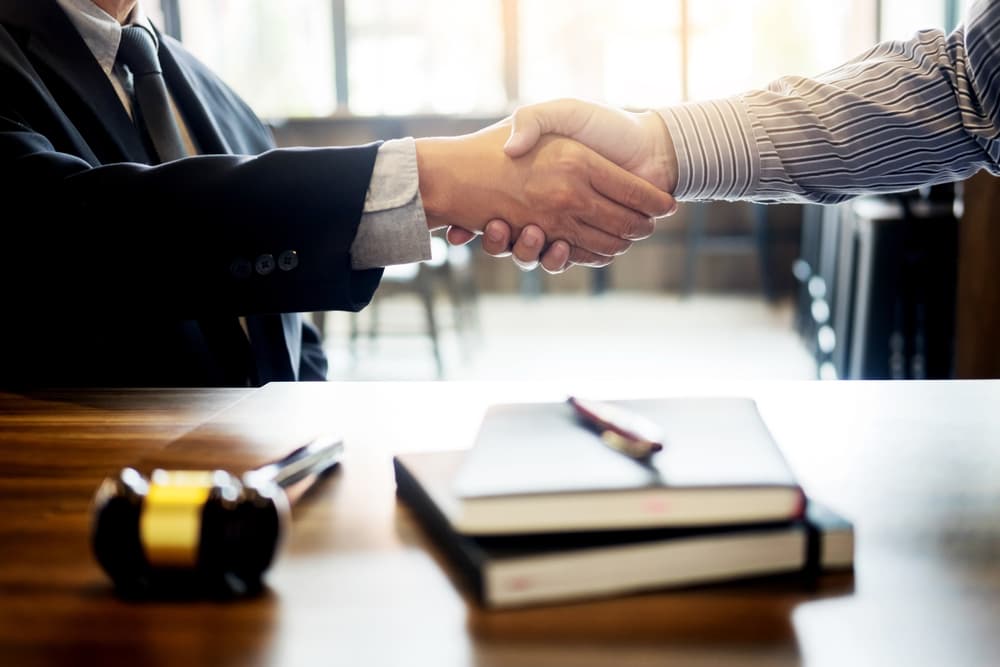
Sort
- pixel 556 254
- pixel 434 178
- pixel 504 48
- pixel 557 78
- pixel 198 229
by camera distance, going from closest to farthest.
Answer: pixel 198 229
pixel 434 178
pixel 556 254
pixel 504 48
pixel 557 78

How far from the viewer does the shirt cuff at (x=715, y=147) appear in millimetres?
1336

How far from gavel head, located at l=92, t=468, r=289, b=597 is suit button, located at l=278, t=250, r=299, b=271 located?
589 mm

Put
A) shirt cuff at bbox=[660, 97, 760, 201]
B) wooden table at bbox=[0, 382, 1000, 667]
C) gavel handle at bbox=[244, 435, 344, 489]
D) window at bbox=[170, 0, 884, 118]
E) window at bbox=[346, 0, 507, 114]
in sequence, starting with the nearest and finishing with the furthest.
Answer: wooden table at bbox=[0, 382, 1000, 667] < gavel handle at bbox=[244, 435, 344, 489] < shirt cuff at bbox=[660, 97, 760, 201] < window at bbox=[170, 0, 884, 118] < window at bbox=[346, 0, 507, 114]

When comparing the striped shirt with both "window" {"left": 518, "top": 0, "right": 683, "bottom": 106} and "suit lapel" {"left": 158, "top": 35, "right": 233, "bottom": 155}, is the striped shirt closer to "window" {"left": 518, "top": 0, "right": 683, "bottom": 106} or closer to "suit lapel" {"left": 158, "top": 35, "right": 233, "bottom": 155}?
"suit lapel" {"left": 158, "top": 35, "right": 233, "bottom": 155}

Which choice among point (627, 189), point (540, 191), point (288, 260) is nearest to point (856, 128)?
point (627, 189)

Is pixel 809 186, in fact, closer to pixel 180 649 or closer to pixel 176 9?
pixel 180 649

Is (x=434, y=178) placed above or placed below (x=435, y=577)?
above

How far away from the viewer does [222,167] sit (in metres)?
1.11

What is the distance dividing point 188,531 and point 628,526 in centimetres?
23

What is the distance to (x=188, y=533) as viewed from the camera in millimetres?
512

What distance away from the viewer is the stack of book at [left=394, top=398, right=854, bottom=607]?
1.69 ft

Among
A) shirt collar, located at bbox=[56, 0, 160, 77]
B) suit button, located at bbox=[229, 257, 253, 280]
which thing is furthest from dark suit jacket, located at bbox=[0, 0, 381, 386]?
shirt collar, located at bbox=[56, 0, 160, 77]

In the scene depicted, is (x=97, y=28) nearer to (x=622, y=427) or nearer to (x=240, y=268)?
(x=240, y=268)

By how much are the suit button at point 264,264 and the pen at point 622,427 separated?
53 centimetres
